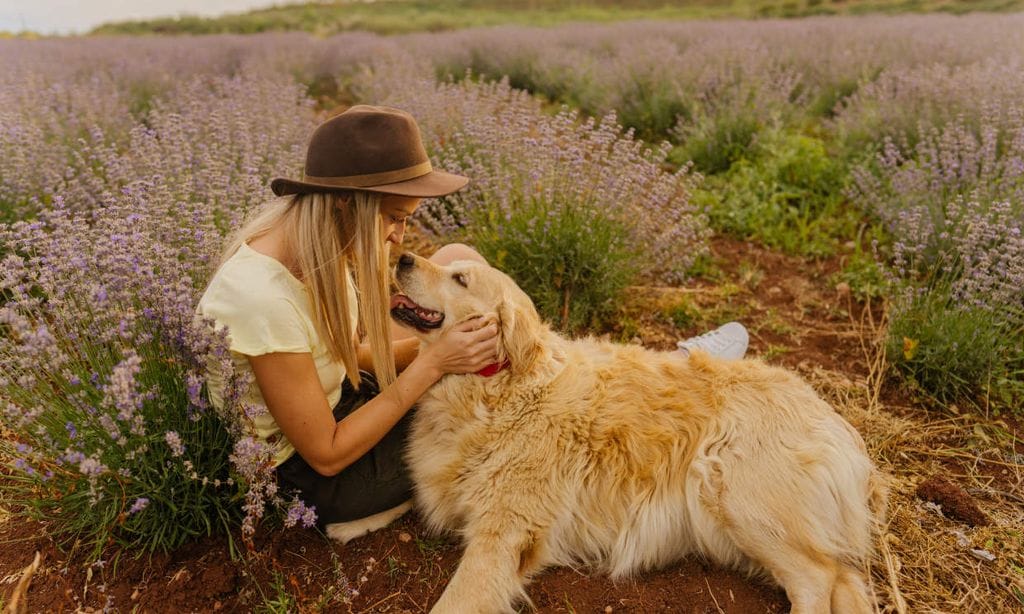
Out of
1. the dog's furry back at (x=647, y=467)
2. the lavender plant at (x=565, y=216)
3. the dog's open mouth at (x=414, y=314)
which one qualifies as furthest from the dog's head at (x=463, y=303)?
the lavender plant at (x=565, y=216)

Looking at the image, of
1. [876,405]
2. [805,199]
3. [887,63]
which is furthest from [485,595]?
[887,63]

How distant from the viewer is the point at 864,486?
8.16 feet

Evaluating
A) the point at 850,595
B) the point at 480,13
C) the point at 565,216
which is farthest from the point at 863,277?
the point at 480,13

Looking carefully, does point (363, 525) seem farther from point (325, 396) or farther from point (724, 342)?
point (724, 342)

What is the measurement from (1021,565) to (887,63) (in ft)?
23.9

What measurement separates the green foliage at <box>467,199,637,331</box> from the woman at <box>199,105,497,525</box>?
1237mm

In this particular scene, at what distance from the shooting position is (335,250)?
223 cm

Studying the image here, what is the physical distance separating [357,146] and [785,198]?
14.6ft

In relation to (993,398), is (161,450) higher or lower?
higher

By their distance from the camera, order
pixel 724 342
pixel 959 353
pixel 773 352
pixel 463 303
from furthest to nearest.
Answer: pixel 773 352 → pixel 724 342 → pixel 959 353 → pixel 463 303

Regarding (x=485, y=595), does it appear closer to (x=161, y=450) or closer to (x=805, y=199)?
(x=161, y=450)

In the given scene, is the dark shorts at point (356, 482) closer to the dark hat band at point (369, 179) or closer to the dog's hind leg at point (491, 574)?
the dog's hind leg at point (491, 574)

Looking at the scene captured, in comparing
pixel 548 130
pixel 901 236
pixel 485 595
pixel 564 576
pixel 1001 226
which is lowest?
pixel 564 576

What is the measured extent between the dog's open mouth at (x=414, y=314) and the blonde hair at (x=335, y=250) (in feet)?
0.64
